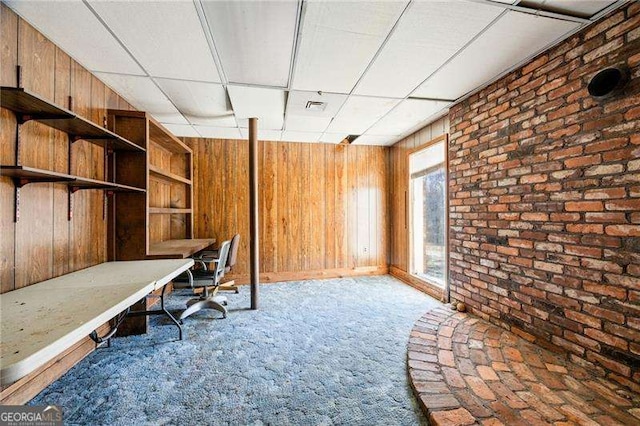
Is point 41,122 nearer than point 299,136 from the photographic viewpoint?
Yes

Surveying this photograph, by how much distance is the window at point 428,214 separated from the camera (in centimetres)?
347

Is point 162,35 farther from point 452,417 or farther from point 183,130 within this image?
point 452,417

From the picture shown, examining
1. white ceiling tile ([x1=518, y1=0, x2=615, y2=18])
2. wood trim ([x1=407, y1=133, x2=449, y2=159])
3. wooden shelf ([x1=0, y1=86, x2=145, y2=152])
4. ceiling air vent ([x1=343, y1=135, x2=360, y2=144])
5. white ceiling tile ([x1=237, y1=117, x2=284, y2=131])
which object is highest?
ceiling air vent ([x1=343, y1=135, x2=360, y2=144])

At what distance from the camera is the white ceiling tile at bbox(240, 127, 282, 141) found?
3.88m

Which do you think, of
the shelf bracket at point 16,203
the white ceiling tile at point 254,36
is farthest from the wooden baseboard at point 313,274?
the white ceiling tile at point 254,36

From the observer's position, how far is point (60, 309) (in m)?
1.24

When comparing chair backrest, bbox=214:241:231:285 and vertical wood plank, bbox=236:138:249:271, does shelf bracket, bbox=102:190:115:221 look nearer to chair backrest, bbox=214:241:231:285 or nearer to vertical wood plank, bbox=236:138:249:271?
chair backrest, bbox=214:241:231:285

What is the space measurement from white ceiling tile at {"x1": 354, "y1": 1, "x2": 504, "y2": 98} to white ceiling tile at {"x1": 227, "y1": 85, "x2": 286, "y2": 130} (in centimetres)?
90

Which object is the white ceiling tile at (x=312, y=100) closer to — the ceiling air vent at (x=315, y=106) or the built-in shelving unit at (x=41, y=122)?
the ceiling air vent at (x=315, y=106)

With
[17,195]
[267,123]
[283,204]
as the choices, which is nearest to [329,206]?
[283,204]

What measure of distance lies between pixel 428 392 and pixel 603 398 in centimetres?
95

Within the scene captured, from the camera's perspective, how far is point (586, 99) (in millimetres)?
1757

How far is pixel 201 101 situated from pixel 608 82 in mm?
3388

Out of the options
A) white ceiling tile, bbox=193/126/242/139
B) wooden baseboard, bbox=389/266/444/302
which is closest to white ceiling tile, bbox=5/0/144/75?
white ceiling tile, bbox=193/126/242/139
